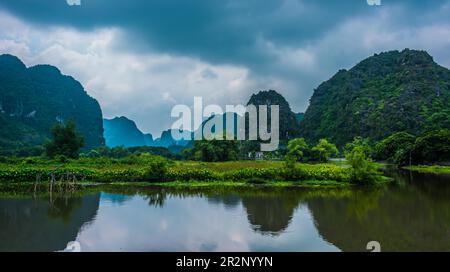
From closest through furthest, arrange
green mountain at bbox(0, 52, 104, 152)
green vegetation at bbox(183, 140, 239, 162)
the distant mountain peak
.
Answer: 1. green vegetation at bbox(183, 140, 239, 162)
2. green mountain at bbox(0, 52, 104, 152)
3. the distant mountain peak

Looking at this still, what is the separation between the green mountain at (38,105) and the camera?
216 ft

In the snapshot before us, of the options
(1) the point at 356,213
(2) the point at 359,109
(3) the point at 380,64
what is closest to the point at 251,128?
(2) the point at 359,109

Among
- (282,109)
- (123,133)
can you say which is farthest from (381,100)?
(123,133)

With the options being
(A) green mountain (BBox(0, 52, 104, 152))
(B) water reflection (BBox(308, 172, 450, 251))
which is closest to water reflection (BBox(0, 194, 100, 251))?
(B) water reflection (BBox(308, 172, 450, 251))

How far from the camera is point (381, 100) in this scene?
71.1 meters

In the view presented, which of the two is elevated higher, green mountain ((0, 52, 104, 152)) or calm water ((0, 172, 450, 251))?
green mountain ((0, 52, 104, 152))

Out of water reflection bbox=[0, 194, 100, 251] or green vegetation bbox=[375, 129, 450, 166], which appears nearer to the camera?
water reflection bbox=[0, 194, 100, 251]

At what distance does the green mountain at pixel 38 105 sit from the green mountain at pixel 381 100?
2330 inches

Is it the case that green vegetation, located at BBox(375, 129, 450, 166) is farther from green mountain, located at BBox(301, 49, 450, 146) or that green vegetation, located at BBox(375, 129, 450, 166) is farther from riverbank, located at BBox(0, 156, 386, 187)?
riverbank, located at BBox(0, 156, 386, 187)

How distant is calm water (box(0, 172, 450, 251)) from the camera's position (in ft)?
30.6

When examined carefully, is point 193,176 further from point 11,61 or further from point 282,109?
point 11,61

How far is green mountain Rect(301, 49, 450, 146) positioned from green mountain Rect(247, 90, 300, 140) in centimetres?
624

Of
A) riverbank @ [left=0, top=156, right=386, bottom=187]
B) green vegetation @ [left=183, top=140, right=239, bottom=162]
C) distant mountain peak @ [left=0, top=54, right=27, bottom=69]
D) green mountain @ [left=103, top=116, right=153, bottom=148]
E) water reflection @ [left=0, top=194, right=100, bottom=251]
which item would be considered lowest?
water reflection @ [left=0, top=194, right=100, bottom=251]
